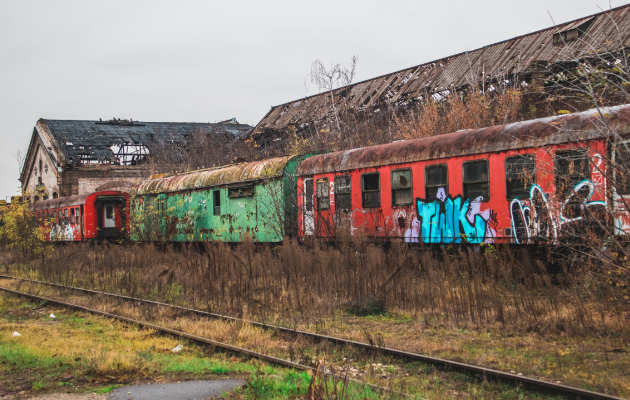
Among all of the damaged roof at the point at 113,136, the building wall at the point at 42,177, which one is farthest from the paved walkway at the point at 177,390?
the building wall at the point at 42,177

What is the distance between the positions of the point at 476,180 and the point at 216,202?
9.72 m

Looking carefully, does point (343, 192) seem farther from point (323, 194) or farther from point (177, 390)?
point (177, 390)

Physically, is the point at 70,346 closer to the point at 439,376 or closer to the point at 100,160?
the point at 439,376

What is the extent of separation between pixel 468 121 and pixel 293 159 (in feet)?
19.4

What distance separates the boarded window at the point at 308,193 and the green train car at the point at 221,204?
0.51 m

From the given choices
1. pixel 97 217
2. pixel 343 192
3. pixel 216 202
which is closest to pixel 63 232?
pixel 97 217

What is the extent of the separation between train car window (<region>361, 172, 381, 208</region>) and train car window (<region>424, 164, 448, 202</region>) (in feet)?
4.67

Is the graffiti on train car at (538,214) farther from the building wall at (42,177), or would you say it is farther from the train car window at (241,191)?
the building wall at (42,177)

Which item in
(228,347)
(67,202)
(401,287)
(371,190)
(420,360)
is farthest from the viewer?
(67,202)

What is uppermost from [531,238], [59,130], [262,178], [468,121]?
[59,130]

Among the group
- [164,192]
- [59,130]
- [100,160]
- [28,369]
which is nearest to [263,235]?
[164,192]

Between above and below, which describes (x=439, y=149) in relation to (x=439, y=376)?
above

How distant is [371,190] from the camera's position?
1352 centimetres

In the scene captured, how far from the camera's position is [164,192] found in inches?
865
